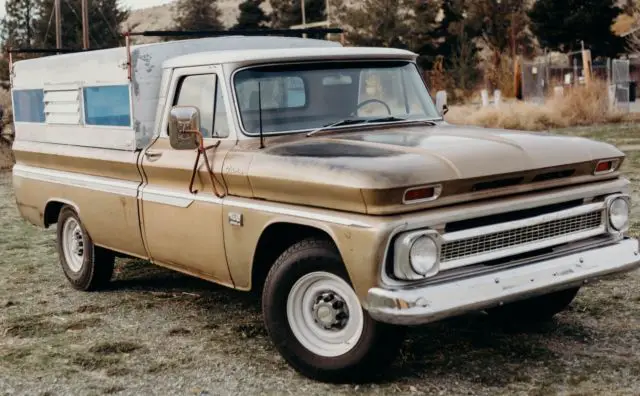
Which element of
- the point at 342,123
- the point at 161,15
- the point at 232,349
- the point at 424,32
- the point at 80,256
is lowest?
the point at 232,349

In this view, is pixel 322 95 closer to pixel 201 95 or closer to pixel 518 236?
pixel 201 95

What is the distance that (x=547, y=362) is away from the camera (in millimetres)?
5059

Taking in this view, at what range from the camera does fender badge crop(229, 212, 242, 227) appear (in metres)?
5.17

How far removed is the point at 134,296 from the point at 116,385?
2191 millimetres

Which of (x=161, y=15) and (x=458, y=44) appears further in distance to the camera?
(x=161, y=15)

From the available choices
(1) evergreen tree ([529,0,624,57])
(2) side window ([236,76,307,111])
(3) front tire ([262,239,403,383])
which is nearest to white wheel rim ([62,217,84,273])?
(2) side window ([236,76,307,111])

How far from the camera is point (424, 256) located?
434 cm

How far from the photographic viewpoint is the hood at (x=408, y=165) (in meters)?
4.30

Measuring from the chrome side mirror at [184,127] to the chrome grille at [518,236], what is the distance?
5.82 ft

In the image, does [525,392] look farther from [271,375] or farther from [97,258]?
[97,258]

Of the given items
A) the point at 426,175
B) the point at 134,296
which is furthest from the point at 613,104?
the point at 426,175

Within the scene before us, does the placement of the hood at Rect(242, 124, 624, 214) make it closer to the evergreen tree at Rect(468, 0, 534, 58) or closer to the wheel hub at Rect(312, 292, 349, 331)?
the wheel hub at Rect(312, 292, 349, 331)

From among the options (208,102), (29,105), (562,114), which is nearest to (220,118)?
(208,102)

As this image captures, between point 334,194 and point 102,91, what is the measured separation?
2805 mm
